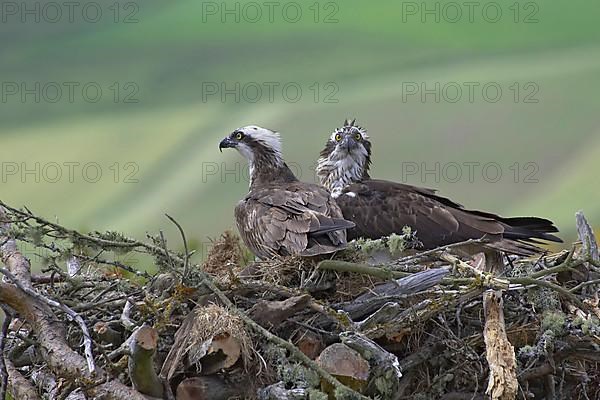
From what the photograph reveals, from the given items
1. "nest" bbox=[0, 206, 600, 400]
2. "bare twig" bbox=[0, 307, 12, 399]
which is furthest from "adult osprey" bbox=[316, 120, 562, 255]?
"bare twig" bbox=[0, 307, 12, 399]

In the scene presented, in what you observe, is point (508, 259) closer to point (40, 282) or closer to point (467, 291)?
point (467, 291)

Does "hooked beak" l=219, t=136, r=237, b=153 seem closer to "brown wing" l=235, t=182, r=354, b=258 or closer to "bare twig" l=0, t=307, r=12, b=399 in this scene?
"brown wing" l=235, t=182, r=354, b=258

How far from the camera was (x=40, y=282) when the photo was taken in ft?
15.0

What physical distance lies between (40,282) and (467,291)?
83.6 inches

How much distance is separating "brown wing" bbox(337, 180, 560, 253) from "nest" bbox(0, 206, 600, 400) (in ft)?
3.15

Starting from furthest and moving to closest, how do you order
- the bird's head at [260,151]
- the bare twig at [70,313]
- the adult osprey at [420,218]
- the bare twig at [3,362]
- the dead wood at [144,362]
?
the bird's head at [260,151] → the adult osprey at [420,218] → the bare twig at [3,362] → the bare twig at [70,313] → the dead wood at [144,362]

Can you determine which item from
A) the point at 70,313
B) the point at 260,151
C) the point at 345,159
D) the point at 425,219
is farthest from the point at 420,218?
the point at 70,313

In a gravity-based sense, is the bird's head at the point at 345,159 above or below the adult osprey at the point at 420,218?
above

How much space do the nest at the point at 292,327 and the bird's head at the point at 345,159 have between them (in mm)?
1619

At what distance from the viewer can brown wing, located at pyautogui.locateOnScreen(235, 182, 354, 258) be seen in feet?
15.3

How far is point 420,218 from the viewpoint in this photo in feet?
18.6

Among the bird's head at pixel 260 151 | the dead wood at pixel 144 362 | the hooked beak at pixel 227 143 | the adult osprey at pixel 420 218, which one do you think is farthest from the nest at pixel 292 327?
the hooked beak at pixel 227 143

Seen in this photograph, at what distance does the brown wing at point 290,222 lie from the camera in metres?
4.66

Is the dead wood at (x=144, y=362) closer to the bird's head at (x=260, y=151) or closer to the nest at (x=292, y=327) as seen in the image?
the nest at (x=292, y=327)
